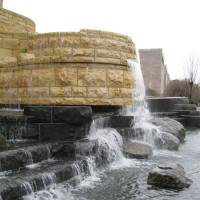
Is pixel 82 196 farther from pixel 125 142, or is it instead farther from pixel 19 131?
pixel 125 142

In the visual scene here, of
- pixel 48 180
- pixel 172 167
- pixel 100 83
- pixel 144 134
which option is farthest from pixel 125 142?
pixel 48 180

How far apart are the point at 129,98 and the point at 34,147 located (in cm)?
409

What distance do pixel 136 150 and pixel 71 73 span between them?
277cm

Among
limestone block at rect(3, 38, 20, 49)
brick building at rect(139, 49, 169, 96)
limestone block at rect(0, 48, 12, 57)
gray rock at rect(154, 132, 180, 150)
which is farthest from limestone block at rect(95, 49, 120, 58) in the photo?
brick building at rect(139, 49, 169, 96)

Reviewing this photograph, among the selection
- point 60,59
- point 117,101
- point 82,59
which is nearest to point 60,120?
point 60,59

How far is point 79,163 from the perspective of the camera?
550cm

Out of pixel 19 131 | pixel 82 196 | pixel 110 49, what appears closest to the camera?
pixel 82 196

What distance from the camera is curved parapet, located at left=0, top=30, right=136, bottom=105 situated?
308 inches

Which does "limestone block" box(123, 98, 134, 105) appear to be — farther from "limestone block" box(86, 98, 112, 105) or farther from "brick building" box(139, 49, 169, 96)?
"brick building" box(139, 49, 169, 96)

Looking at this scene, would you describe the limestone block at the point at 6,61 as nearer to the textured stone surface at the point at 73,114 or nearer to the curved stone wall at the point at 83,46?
the curved stone wall at the point at 83,46

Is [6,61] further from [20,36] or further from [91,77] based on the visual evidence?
[91,77]

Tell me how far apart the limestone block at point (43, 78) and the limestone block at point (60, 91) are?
18cm

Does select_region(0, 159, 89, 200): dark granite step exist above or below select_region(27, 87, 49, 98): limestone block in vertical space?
below

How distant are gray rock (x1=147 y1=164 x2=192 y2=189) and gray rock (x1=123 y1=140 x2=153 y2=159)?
6.08ft
